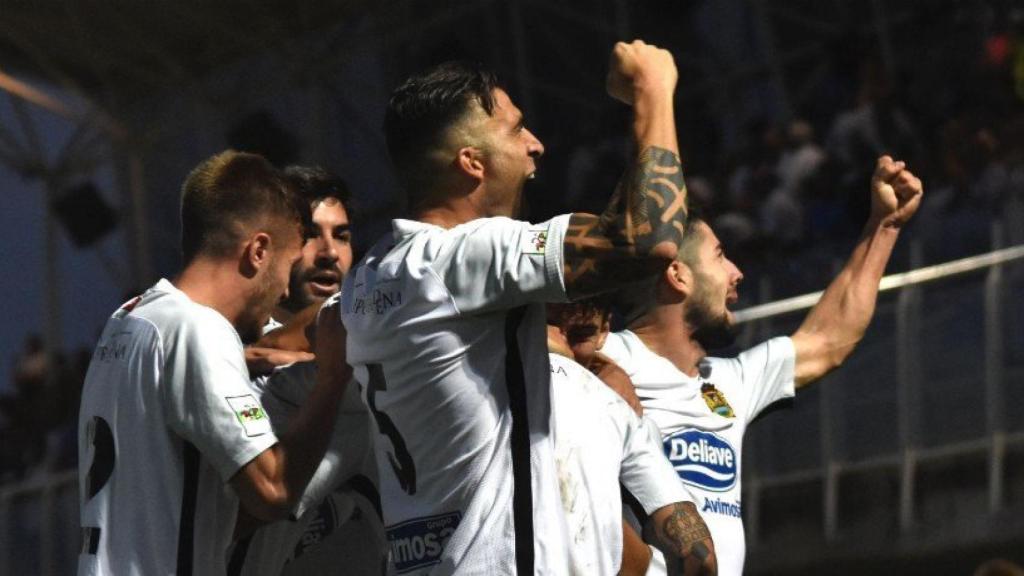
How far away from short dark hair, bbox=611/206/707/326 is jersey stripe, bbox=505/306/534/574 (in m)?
1.72

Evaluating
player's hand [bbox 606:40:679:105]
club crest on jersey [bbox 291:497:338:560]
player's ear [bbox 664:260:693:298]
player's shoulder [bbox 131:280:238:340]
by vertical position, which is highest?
player's hand [bbox 606:40:679:105]

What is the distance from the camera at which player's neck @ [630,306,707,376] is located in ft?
19.8

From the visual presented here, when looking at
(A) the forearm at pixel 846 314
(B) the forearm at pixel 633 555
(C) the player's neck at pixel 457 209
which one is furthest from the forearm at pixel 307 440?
(A) the forearm at pixel 846 314

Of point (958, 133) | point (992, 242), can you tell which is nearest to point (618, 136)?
point (958, 133)

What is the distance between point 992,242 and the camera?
1030 cm

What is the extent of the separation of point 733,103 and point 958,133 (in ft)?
20.4

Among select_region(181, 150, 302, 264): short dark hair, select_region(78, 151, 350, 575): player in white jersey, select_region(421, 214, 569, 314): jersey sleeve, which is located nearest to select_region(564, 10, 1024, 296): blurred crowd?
select_region(181, 150, 302, 264): short dark hair

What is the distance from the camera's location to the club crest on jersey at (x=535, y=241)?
416 centimetres

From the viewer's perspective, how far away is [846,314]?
635 cm

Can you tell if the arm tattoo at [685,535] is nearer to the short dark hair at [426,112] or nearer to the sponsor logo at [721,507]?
the sponsor logo at [721,507]

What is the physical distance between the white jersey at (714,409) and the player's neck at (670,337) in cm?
4

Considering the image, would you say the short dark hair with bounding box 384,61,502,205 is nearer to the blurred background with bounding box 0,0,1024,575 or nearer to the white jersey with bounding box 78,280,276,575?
the white jersey with bounding box 78,280,276,575

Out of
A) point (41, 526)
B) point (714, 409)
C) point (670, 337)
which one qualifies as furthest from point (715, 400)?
point (41, 526)

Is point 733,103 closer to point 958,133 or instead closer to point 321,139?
point 321,139
